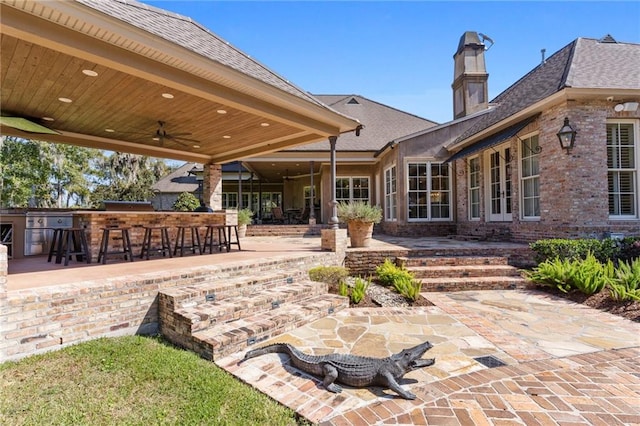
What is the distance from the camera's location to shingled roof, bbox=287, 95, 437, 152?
1467 centimetres

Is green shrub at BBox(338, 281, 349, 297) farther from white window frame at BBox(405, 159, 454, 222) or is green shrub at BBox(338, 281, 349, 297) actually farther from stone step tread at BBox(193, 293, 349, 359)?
white window frame at BBox(405, 159, 454, 222)

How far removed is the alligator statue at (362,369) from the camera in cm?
254

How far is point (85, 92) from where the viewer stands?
504cm

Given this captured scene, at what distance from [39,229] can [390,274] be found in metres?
7.30

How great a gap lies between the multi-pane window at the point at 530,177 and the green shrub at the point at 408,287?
4598mm

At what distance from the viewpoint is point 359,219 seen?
25.1 feet

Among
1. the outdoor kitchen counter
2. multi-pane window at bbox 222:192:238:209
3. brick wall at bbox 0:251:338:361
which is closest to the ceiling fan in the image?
the outdoor kitchen counter

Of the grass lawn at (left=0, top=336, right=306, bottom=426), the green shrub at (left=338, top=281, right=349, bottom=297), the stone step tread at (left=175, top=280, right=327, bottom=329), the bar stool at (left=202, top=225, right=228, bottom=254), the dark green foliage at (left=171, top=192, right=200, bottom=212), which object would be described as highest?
the dark green foliage at (left=171, top=192, right=200, bottom=212)

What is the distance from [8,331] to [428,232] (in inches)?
433

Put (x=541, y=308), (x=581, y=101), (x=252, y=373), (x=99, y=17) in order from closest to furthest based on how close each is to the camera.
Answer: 1. (x=252, y=373)
2. (x=99, y=17)
3. (x=541, y=308)
4. (x=581, y=101)

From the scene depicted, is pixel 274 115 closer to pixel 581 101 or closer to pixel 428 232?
pixel 581 101

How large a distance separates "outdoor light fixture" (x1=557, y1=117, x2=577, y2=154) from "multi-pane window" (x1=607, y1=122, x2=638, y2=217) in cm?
116

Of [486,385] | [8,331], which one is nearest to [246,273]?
[8,331]

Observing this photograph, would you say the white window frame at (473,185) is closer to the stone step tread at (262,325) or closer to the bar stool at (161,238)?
the stone step tread at (262,325)
